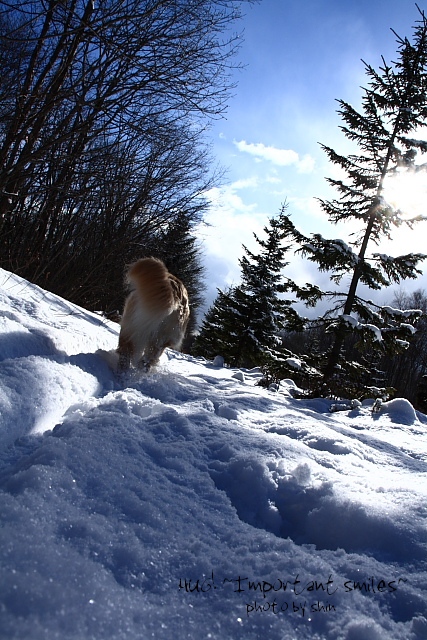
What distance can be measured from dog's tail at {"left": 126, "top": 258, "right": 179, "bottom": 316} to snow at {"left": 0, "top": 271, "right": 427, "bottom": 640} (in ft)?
4.54

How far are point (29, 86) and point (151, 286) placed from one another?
3.27 m

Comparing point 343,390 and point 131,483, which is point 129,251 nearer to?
point 343,390

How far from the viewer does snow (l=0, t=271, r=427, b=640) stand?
82cm

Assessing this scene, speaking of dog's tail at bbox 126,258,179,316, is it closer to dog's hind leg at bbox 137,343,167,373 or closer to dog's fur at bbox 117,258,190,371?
dog's fur at bbox 117,258,190,371

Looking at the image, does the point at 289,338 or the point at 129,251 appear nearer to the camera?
the point at 129,251

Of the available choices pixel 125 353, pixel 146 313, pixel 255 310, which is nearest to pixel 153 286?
pixel 146 313

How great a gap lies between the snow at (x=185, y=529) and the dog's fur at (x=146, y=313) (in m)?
1.18

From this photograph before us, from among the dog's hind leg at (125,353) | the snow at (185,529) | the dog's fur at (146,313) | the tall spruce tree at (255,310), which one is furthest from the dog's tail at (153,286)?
the tall spruce tree at (255,310)

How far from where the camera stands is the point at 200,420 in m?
2.15

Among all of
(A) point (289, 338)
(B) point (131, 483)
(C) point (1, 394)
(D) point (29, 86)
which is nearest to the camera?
(B) point (131, 483)

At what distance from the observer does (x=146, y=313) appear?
3514 millimetres

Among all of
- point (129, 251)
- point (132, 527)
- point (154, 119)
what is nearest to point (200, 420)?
point (132, 527)

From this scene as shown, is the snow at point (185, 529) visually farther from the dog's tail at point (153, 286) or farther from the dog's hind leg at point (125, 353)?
the dog's tail at point (153, 286)

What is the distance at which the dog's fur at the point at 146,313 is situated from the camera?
3443 mm
